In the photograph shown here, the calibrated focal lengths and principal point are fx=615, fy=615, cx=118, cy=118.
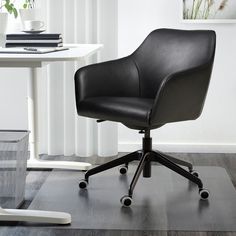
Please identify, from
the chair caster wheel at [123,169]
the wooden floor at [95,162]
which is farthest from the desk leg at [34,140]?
the chair caster wheel at [123,169]

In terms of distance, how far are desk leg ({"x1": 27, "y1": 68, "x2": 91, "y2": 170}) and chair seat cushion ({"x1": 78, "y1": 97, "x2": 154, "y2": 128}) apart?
1.39 feet

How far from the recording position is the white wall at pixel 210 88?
4004mm

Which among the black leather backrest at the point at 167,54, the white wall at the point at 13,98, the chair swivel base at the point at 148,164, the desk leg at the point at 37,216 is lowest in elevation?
the desk leg at the point at 37,216

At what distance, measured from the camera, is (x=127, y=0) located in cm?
400

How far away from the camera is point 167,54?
3.46 meters

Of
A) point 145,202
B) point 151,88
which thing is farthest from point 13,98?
point 145,202

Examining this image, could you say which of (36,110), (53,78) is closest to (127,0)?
(53,78)

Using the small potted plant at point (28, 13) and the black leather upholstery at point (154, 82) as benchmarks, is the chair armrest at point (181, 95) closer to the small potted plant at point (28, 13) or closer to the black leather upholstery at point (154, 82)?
the black leather upholstery at point (154, 82)

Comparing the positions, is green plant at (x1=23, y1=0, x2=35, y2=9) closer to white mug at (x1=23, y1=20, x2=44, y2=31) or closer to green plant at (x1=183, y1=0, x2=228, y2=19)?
white mug at (x1=23, y1=20, x2=44, y2=31)

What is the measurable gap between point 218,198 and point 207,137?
108cm

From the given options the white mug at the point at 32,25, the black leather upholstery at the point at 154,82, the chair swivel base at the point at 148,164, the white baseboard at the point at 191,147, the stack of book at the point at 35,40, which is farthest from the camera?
the white baseboard at the point at 191,147

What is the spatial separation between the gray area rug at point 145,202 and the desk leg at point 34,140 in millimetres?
67

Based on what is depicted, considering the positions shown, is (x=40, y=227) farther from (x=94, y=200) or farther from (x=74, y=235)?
(x=94, y=200)

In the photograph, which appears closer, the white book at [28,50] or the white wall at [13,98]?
the white book at [28,50]
